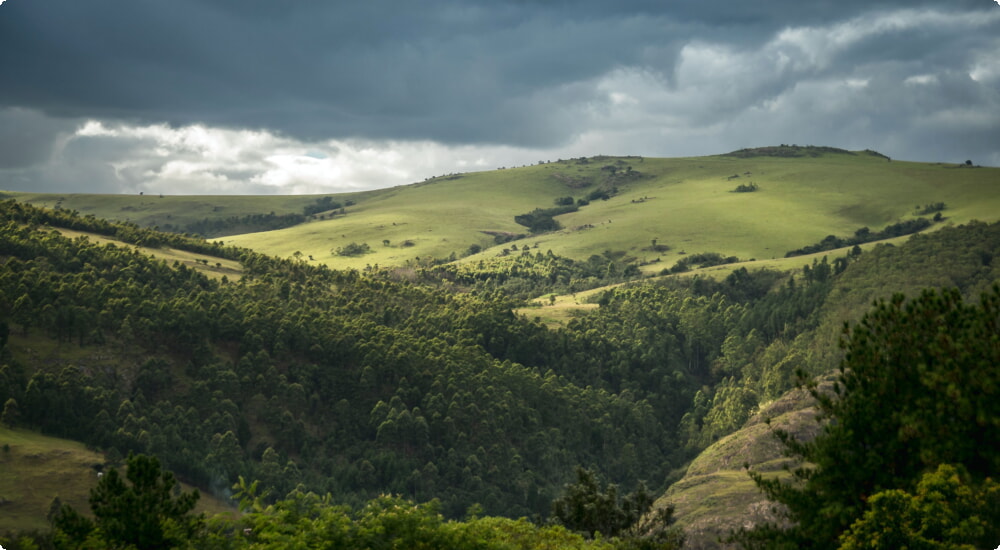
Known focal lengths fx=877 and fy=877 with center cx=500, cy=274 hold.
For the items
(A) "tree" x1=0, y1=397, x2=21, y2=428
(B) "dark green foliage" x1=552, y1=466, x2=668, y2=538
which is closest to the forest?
(A) "tree" x1=0, y1=397, x2=21, y2=428

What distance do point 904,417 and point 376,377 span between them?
73633 millimetres

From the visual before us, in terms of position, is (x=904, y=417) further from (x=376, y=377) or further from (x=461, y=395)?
(x=376, y=377)

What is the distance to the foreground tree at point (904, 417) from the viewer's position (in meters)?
32.4

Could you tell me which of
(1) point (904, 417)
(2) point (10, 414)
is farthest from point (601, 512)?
(2) point (10, 414)

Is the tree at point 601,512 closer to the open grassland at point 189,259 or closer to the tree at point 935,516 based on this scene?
the tree at point 935,516

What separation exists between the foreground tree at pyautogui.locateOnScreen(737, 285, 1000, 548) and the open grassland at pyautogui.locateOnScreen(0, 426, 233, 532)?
137 feet

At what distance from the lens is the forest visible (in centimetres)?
7356

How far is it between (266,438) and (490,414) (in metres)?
27.0

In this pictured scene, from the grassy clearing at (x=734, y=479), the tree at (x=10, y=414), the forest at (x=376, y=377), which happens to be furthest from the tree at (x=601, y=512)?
the tree at (x=10, y=414)

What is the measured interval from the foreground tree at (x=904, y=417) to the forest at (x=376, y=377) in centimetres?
92

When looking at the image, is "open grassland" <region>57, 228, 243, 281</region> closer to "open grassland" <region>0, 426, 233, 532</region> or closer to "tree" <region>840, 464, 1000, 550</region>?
A: "open grassland" <region>0, 426, 233, 532</region>

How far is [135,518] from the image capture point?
30.9 m

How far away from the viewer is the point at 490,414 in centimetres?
10231

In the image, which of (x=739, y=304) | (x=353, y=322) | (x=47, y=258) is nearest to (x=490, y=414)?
(x=353, y=322)
